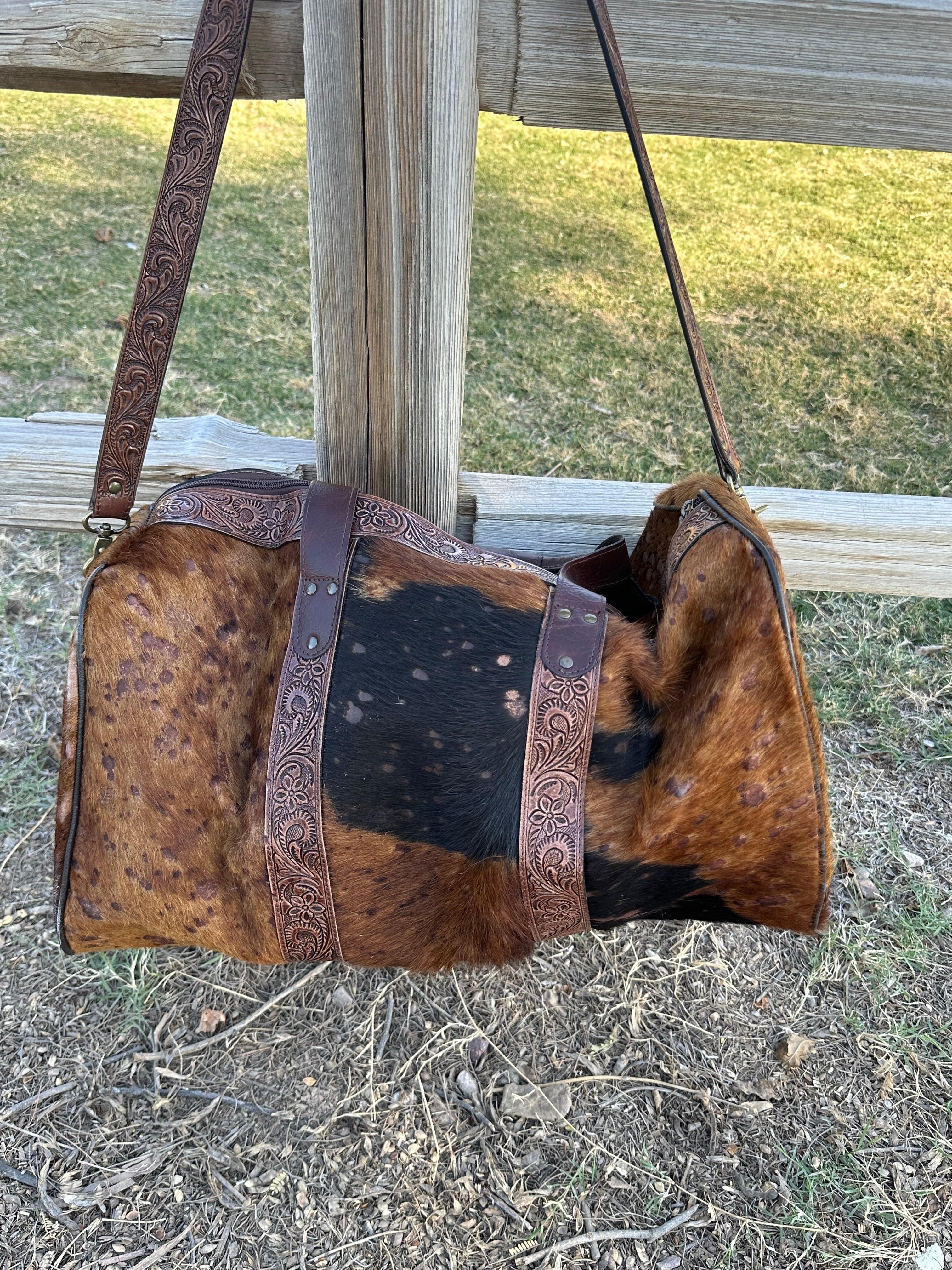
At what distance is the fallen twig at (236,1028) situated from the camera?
5.93ft

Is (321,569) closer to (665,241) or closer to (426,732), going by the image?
(426,732)

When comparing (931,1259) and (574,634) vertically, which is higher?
(574,634)

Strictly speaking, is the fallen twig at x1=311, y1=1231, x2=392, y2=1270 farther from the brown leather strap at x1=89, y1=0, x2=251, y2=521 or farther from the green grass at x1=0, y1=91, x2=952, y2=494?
the green grass at x1=0, y1=91, x2=952, y2=494

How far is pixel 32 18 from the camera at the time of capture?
134cm

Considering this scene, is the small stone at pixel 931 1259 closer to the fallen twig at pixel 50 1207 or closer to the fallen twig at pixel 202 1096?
the fallen twig at pixel 202 1096

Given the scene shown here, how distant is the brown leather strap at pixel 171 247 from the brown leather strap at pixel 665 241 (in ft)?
1.65

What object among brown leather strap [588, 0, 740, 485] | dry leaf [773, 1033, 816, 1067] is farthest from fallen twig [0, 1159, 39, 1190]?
brown leather strap [588, 0, 740, 485]

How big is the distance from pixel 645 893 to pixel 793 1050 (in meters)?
0.83

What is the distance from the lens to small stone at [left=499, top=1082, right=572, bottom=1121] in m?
1.75

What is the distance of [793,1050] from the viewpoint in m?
1.85

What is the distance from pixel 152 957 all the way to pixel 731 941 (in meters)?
1.33

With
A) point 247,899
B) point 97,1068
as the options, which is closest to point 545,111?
point 247,899

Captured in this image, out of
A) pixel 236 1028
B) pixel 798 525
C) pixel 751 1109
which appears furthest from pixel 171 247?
pixel 751 1109

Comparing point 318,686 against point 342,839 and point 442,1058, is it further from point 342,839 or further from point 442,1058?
point 442,1058
